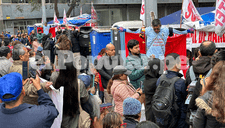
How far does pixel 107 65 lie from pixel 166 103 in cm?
261

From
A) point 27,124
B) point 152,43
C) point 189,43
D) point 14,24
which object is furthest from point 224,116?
point 14,24

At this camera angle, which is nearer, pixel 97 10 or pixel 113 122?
pixel 113 122

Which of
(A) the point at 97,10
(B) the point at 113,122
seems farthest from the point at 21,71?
(A) the point at 97,10

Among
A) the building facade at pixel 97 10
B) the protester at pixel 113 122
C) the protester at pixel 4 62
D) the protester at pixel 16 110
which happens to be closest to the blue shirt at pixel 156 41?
the protester at pixel 4 62

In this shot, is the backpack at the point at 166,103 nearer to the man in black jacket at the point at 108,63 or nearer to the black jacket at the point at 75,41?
the man in black jacket at the point at 108,63

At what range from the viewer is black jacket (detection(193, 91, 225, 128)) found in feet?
8.47

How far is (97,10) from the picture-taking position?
3472 cm

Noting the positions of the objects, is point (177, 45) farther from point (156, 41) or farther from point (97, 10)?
point (97, 10)

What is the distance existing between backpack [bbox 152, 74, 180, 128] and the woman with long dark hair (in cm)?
104

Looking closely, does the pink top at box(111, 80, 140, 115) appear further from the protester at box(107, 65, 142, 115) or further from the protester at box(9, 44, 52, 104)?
the protester at box(9, 44, 52, 104)

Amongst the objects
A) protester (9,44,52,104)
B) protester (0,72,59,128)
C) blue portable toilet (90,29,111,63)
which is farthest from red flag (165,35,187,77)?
protester (0,72,59,128)

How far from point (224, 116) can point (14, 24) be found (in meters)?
38.7

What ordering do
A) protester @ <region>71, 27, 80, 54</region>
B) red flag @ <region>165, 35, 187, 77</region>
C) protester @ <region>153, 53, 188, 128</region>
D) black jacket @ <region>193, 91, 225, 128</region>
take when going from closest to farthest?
black jacket @ <region>193, 91, 225, 128</region> → protester @ <region>153, 53, 188, 128</region> → red flag @ <region>165, 35, 187, 77</region> → protester @ <region>71, 27, 80, 54</region>

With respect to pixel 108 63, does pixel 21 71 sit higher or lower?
higher
